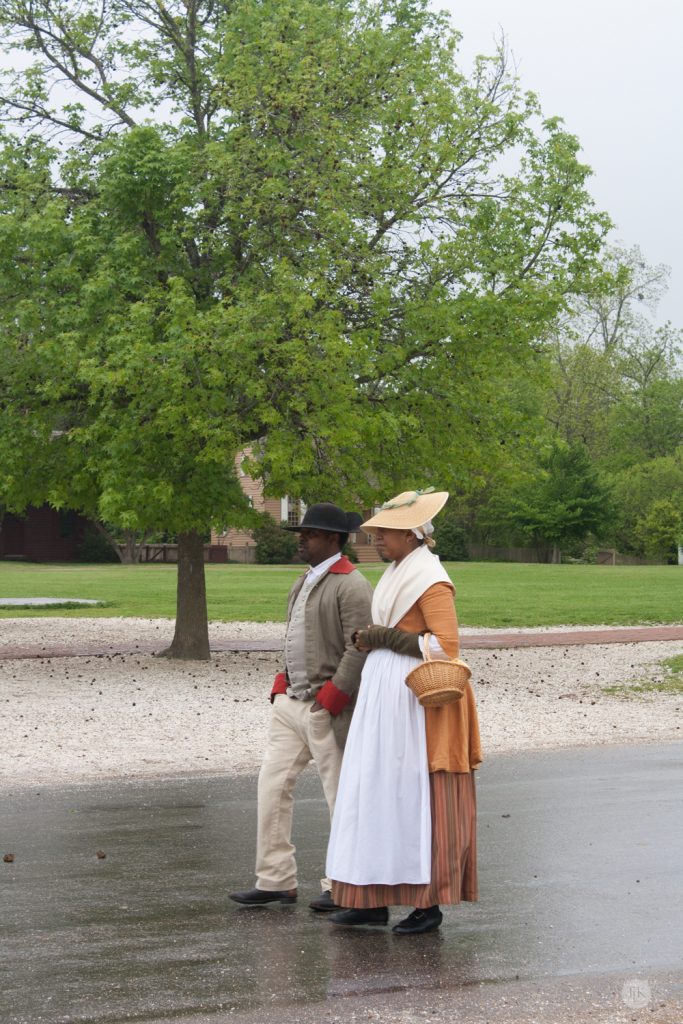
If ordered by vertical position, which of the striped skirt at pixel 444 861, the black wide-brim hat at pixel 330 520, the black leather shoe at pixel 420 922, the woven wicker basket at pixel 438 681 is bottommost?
the black leather shoe at pixel 420 922

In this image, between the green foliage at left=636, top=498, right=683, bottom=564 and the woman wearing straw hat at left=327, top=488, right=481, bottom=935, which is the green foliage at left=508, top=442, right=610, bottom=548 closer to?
the green foliage at left=636, top=498, right=683, bottom=564

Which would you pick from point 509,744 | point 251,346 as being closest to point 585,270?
point 251,346

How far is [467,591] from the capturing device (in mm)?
36125

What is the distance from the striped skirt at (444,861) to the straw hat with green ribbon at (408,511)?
3.69ft

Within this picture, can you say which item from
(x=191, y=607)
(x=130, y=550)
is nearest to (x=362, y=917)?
(x=191, y=607)

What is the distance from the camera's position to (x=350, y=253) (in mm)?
16672

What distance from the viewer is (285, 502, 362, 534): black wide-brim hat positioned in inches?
260

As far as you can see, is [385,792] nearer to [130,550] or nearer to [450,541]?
[130,550]

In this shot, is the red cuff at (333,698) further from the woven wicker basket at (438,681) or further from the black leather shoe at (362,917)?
the black leather shoe at (362,917)

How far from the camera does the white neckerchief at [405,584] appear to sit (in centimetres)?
615

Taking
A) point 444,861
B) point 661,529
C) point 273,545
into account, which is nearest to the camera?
point 444,861

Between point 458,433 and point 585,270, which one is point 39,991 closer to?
point 458,433

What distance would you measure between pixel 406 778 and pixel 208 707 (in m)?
8.98

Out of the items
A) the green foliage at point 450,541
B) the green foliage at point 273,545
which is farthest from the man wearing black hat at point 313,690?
the green foliage at point 450,541
